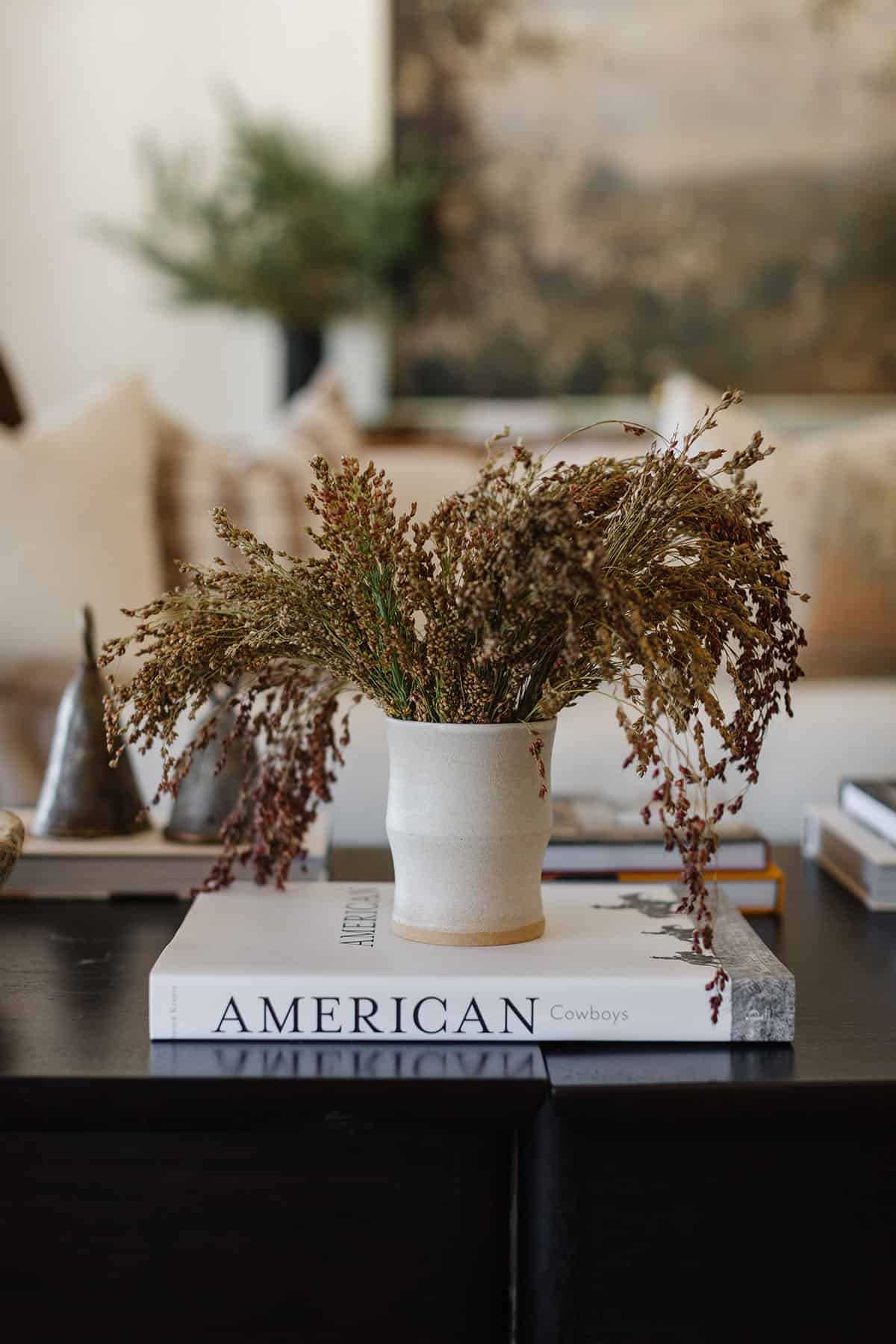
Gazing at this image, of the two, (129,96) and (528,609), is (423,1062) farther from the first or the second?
(129,96)

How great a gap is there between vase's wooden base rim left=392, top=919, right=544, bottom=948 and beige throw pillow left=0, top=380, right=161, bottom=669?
1.15m

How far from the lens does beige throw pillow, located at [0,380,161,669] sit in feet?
6.03

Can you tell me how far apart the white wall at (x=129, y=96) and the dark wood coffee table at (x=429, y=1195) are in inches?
117

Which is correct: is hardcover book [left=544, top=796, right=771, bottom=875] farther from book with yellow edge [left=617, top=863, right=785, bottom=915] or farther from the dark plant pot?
the dark plant pot

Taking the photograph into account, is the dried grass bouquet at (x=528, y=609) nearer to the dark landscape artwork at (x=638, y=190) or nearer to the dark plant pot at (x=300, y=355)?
the dark plant pot at (x=300, y=355)

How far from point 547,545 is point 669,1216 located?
33 cm

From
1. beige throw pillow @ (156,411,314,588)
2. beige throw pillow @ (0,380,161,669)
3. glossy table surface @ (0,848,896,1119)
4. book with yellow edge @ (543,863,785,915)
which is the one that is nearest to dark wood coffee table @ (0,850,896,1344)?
glossy table surface @ (0,848,896,1119)

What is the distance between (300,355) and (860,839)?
255cm

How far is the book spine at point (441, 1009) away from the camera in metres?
0.70

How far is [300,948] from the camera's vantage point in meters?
0.75

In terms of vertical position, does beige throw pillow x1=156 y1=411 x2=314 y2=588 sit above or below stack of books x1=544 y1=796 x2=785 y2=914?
above

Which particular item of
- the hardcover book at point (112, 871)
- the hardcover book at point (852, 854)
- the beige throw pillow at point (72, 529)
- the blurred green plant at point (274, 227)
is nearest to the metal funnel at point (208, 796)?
the hardcover book at point (112, 871)

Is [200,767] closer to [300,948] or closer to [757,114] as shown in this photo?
[300,948]

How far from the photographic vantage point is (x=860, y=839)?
1.11 metres
